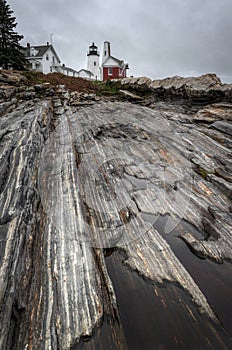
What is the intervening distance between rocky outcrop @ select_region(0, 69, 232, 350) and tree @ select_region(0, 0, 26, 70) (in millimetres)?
25079

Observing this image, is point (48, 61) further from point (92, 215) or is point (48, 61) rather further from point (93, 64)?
point (92, 215)

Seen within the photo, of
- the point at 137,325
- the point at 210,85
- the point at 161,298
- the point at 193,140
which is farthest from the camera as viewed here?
the point at 210,85

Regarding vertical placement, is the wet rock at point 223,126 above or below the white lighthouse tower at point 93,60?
below

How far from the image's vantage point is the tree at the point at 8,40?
1259 inches

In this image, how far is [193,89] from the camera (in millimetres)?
20984

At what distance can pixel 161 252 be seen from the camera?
5.65 m

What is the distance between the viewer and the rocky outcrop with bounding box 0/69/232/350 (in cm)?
413

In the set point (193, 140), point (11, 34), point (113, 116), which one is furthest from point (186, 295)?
point (11, 34)

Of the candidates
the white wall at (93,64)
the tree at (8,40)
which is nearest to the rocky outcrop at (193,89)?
the tree at (8,40)

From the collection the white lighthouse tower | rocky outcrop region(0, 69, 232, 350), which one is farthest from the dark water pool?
the white lighthouse tower

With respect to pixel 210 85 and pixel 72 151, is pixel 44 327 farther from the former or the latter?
pixel 210 85

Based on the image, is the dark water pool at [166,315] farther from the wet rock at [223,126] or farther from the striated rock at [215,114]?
the striated rock at [215,114]

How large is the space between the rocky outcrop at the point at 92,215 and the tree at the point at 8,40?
82.3 feet

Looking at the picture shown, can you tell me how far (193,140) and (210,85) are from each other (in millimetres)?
11053
